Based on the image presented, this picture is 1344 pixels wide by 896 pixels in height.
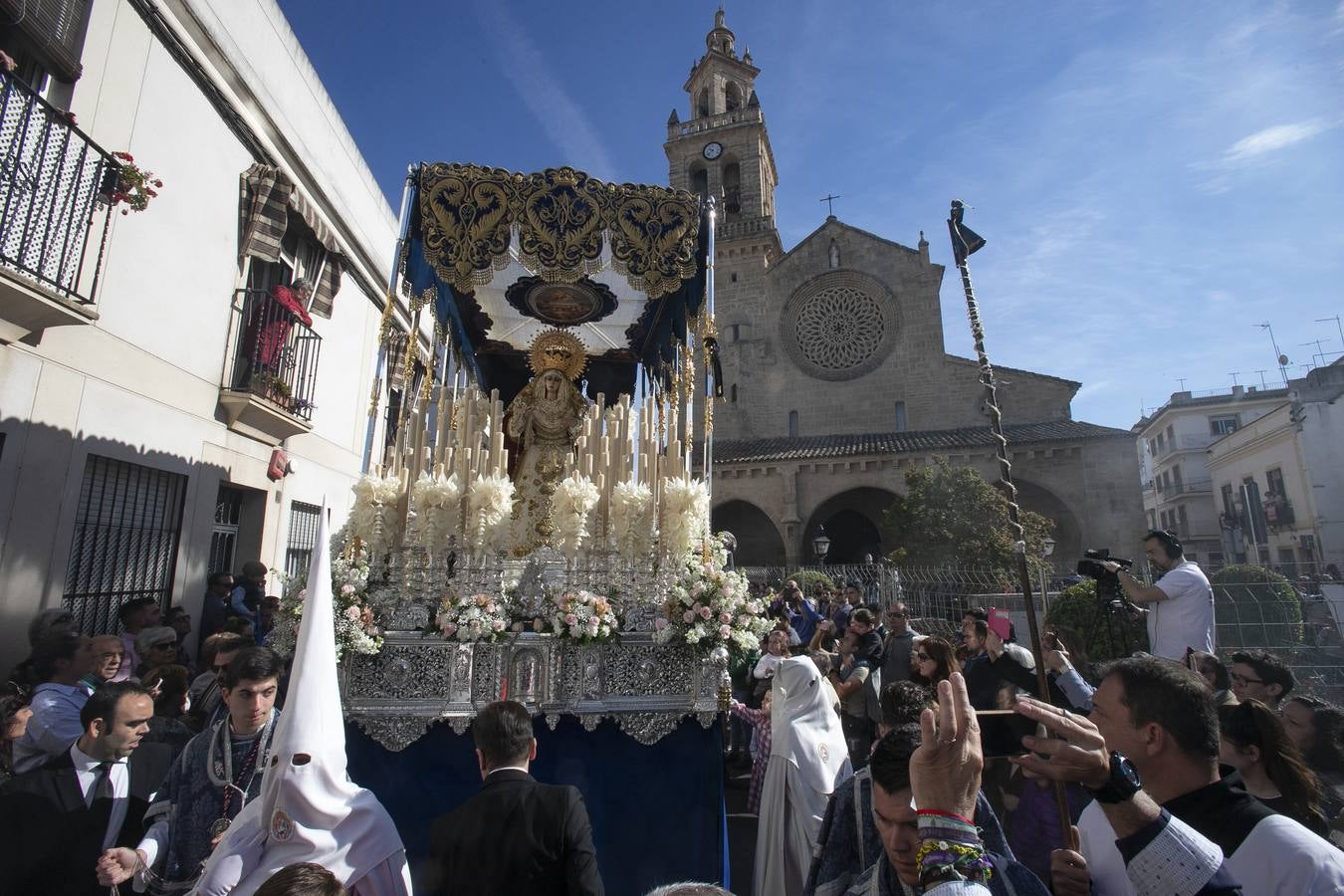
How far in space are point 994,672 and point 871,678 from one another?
1319 millimetres

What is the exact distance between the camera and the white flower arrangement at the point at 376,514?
4.25 m

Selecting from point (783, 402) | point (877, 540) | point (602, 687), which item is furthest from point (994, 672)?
point (783, 402)

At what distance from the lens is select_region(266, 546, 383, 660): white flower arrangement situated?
3.78 meters

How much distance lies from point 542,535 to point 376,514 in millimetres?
1562

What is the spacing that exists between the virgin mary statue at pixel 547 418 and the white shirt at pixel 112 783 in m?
3.46

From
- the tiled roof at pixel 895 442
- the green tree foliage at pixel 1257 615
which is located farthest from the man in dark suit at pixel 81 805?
the tiled roof at pixel 895 442

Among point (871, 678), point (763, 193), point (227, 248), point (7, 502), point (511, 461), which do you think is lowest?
point (871, 678)

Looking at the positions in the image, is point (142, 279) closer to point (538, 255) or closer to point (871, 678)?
point (538, 255)

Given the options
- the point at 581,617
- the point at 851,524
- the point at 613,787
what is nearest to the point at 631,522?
the point at 581,617

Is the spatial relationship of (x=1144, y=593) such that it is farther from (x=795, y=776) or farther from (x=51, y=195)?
(x=51, y=195)

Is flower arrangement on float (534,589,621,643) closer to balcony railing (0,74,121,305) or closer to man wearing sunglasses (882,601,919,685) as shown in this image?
man wearing sunglasses (882,601,919,685)

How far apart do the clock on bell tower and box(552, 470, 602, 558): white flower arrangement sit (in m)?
25.8

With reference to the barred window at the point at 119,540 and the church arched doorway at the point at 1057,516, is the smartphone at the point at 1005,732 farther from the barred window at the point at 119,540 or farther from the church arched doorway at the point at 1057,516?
the church arched doorway at the point at 1057,516

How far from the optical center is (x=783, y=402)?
27094 millimetres
